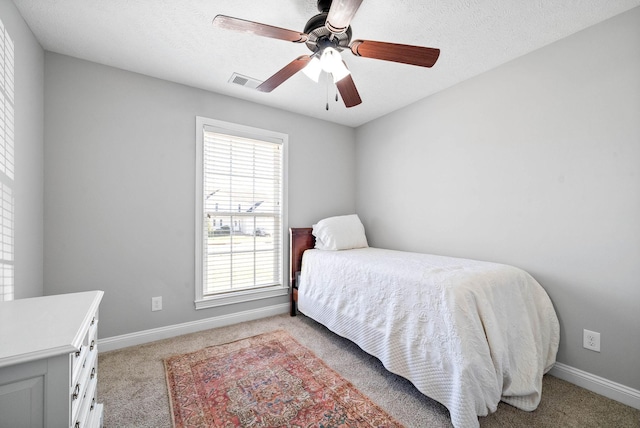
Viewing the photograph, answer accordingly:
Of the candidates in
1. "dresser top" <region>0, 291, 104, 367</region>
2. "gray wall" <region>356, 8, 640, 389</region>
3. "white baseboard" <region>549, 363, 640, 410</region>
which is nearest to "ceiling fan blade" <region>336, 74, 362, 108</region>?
"gray wall" <region>356, 8, 640, 389</region>

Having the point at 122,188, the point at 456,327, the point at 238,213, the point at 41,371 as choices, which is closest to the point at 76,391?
the point at 41,371

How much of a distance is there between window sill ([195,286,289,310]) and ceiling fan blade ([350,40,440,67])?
8.27 feet

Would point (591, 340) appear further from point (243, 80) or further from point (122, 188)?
point (122, 188)

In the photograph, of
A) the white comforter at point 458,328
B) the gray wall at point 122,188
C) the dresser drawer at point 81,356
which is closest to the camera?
the dresser drawer at point 81,356

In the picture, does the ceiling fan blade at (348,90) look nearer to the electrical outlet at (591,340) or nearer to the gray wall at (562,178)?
the gray wall at (562,178)

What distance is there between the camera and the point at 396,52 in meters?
1.56

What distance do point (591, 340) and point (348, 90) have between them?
240 cm

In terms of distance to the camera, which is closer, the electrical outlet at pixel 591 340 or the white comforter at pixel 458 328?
the white comforter at pixel 458 328

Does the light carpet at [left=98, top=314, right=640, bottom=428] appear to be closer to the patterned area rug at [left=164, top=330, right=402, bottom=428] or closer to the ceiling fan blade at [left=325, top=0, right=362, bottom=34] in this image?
the patterned area rug at [left=164, top=330, right=402, bottom=428]

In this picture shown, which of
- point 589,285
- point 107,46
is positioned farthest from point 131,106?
point 589,285

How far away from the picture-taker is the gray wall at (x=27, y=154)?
1709mm

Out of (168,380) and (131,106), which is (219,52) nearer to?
(131,106)

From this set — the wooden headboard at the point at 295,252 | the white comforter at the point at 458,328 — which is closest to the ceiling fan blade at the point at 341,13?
the white comforter at the point at 458,328

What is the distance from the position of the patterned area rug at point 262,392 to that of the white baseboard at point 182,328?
445 millimetres
